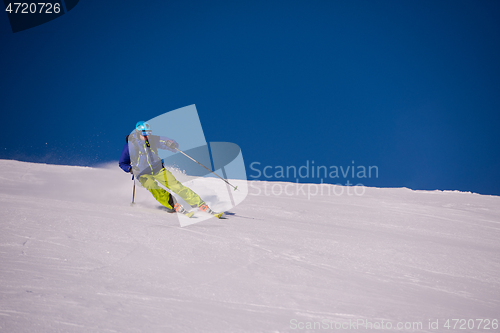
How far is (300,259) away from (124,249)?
5.21ft

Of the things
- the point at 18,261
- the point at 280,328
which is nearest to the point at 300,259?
the point at 280,328

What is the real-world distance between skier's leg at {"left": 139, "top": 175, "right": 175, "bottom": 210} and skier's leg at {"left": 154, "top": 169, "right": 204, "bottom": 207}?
0.32ft

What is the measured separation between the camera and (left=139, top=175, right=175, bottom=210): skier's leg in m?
4.62

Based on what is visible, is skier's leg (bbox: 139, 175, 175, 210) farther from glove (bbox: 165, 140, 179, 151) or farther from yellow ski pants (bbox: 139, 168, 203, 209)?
glove (bbox: 165, 140, 179, 151)

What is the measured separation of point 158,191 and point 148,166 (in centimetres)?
43

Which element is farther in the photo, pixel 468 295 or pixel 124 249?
pixel 124 249

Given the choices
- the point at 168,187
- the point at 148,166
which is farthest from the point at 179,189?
the point at 148,166

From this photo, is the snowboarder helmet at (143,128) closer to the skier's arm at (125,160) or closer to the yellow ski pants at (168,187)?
the skier's arm at (125,160)

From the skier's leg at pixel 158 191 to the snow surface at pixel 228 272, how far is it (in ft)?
1.24

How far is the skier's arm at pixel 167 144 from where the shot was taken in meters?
4.80

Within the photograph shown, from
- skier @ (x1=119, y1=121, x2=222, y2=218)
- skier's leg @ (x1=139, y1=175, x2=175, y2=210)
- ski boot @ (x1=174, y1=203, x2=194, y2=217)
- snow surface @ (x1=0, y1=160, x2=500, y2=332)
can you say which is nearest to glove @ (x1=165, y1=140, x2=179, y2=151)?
skier @ (x1=119, y1=121, x2=222, y2=218)

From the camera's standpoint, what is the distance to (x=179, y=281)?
2061 mm

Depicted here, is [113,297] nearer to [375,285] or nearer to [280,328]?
[280,328]

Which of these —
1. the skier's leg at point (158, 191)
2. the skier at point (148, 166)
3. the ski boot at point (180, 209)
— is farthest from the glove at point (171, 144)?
the ski boot at point (180, 209)
